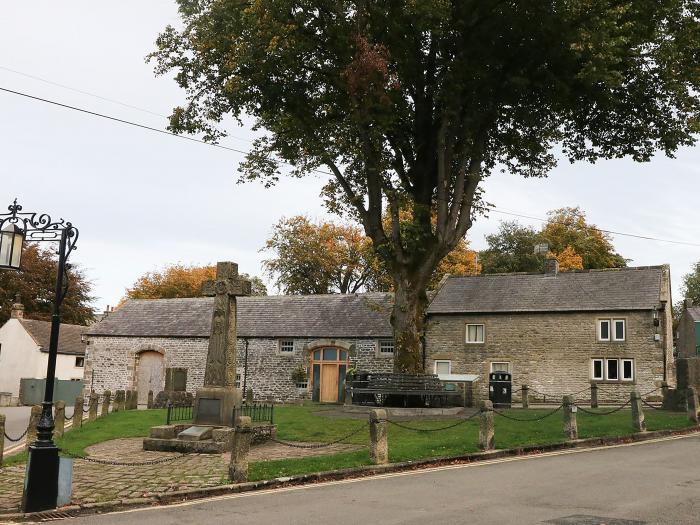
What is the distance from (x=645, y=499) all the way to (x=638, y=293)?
84.0 ft

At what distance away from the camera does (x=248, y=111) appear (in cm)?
2436

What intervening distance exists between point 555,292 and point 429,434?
20035mm

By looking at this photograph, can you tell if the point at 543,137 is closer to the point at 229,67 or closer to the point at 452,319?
the point at 229,67

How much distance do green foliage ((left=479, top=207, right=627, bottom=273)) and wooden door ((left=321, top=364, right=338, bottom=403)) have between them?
24698mm

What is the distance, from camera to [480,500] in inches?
404

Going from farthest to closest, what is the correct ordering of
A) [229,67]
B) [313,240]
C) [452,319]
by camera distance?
[313,240] < [452,319] < [229,67]

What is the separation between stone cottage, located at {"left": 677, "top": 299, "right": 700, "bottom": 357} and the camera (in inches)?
2276

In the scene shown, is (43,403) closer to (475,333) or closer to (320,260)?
(475,333)

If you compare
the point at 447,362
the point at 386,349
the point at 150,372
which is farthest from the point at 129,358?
the point at 447,362

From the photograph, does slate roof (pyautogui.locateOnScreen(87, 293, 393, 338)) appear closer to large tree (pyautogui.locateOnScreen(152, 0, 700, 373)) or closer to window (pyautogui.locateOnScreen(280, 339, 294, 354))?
window (pyautogui.locateOnScreen(280, 339, 294, 354))

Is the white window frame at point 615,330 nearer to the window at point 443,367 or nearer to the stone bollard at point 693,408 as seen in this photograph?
the window at point 443,367

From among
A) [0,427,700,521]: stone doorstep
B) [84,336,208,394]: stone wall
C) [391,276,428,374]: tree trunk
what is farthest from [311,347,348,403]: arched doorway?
[0,427,700,521]: stone doorstep

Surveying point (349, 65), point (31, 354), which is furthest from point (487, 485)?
point (31, 354)

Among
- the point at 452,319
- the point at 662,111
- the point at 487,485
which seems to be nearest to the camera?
the point at 487,485
